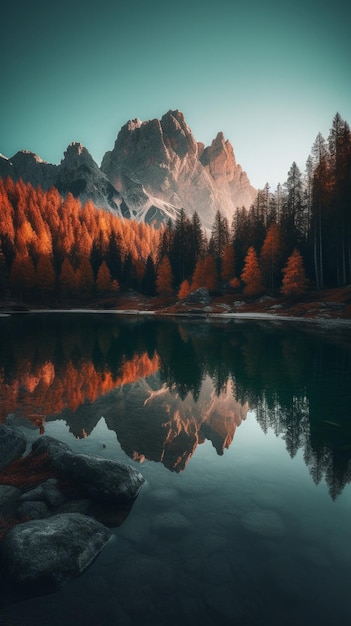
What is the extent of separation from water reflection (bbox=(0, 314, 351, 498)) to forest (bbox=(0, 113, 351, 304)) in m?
29.6

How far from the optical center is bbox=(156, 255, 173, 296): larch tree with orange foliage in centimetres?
8344

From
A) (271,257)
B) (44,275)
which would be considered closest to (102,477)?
(271,257)

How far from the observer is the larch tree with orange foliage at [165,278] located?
274 ft

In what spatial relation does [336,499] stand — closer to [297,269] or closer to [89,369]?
[89,369]

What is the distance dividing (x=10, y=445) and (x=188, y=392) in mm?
9849

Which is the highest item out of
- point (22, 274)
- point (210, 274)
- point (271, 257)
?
point (22, 274)

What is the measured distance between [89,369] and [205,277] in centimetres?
5544

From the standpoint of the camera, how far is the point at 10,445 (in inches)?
410

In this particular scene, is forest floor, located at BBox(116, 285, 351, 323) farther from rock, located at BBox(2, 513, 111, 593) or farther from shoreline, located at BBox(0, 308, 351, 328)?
rock, located at BBox(2, 513, 111, 593)

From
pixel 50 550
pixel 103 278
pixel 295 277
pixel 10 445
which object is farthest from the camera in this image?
pixel 103 278

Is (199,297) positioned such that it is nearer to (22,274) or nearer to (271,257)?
(271,257)

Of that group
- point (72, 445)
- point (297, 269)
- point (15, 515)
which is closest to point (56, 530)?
point (15, 515)

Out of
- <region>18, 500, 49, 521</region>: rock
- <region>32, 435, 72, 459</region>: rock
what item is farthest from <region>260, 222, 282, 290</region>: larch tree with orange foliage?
<region>18, 500, 49, 521</region>: rock

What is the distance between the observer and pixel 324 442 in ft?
38.8
